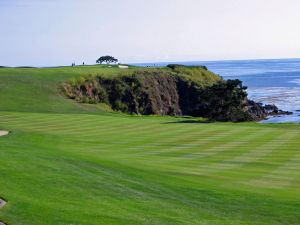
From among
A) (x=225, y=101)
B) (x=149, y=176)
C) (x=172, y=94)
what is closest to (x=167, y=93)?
(x=172, y=94)

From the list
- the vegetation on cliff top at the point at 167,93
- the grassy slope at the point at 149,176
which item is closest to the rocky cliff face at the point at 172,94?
the vegetation on cliff top at the point at 167,93

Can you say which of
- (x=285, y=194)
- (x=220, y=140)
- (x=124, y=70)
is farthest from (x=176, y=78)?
(x=285, y=194)

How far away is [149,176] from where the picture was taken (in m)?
19.3

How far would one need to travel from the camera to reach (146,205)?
14289mm

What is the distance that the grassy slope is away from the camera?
42.3ft

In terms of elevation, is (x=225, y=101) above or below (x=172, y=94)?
above

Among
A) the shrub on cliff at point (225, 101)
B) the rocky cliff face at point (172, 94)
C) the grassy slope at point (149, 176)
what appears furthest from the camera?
the rocky cliff face at point (172, 94)

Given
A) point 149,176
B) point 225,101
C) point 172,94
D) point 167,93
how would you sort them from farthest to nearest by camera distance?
point 172,94 < point 167,93 < point 225,101 < point 149,176

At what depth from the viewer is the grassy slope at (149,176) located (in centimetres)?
Answer: 1291

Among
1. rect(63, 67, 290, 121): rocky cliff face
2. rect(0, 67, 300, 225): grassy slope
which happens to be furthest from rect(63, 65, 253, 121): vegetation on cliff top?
rect(0, 67, 300, 225): grassy slope

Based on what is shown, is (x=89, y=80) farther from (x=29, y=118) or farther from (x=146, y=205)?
(x=146, y=205)

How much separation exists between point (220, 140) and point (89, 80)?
48708mm

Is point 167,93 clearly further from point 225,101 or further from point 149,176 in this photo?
point 149,176

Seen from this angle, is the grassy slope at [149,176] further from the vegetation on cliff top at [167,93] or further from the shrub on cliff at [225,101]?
the vegetation on cliff top at [167,93]
